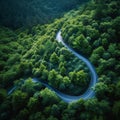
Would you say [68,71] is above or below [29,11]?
below

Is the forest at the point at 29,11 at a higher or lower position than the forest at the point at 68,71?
higher

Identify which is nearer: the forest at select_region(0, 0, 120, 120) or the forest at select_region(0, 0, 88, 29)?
the forest at select_region(0, 0, 120, 120)

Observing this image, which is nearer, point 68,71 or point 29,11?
point 68,71

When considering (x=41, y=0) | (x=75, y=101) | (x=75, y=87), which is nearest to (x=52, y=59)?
(x=75, y=87)

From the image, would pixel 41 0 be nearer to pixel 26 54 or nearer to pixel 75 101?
pixel 26 54

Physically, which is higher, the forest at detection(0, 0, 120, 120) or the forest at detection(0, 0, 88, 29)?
the forest at detection(0, 0, 88, 29)

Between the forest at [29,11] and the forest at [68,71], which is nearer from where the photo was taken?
the forest at [68,71]

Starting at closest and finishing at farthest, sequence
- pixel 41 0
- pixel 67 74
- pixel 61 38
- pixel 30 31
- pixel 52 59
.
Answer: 1. pixel 67 74
2. pixel 52 59
3. pixel 61 38
4. pixel 30 31
5. pixel 41 0

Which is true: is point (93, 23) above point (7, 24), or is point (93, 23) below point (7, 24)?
below
